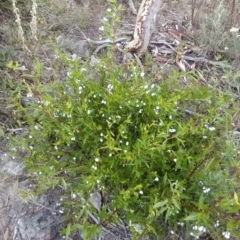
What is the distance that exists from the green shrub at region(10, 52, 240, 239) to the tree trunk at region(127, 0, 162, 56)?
841 mm

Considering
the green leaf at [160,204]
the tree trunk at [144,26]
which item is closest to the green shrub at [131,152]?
the green leaf at [160,204]

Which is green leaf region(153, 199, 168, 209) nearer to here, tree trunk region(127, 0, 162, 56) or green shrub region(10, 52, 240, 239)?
green shrub region(10, 52, 240, 239)

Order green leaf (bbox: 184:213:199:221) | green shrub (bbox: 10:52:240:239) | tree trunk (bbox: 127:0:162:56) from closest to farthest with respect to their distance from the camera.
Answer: green leaf (bbox: 184:213:199:221) < green shrub (bbox: 10:52:240:239) < tree trunk (bbox: 127:0:162:56)

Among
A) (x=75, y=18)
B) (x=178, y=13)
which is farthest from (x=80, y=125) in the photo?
(x=178, y=13)

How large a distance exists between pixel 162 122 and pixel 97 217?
588 mm

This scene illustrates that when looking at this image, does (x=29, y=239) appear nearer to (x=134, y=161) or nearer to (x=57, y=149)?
A: (x=57, y=149)

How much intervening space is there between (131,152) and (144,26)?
1.37 meters

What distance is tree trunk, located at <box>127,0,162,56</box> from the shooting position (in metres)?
3.11

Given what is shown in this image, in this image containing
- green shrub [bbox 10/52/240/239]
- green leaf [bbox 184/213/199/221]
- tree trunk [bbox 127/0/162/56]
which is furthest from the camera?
tree trunk [bbox 127/0/162/56]

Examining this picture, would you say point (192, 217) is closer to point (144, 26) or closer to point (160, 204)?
point (160, 204)

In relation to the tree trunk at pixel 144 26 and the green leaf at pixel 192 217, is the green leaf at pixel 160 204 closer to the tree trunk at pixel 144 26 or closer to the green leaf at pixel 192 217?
the green leaf at pixel 192 217

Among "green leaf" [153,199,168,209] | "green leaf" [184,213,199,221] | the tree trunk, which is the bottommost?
"green leaf" [184,213,199,221]

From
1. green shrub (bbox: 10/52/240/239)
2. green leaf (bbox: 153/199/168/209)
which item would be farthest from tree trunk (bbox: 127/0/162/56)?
green leaf (bbox: 153/199/168/209)

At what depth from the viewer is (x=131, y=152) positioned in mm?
2102
